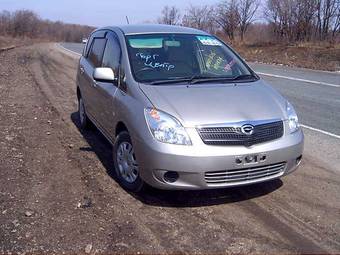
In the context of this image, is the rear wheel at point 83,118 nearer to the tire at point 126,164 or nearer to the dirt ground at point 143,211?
the dirt ground at point 143,211

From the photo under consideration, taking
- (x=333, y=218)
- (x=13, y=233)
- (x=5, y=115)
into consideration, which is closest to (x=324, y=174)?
(x=333, y=218)

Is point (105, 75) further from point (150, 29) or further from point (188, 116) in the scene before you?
point (188, 116)

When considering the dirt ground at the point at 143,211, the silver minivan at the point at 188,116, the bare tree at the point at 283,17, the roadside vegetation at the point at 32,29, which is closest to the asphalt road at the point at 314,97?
the dirt ground at the point at 143,211

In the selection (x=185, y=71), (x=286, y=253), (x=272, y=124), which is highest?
(x=185, y=71)

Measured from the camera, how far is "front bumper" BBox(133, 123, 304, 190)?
4066 millimetres

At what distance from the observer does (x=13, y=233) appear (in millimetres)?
3797

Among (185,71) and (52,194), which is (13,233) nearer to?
(52,194)

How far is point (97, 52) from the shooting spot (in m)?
6.54

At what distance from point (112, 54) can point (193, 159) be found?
2268 mm

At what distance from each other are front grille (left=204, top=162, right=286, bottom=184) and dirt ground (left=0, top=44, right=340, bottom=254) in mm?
310

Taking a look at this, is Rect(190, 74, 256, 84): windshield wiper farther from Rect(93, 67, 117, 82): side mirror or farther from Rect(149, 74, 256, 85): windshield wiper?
Rect(93, 67, 117, 82): side mirror

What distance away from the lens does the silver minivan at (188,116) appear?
4.12 metres

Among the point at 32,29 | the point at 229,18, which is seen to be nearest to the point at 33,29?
the point at 32,29

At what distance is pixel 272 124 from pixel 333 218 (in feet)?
3.42
